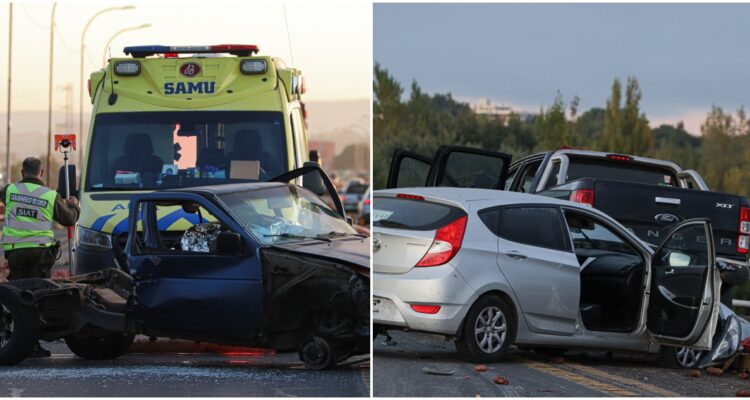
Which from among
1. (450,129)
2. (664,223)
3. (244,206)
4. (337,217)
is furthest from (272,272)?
(450,129)

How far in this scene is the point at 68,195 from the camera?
13000mm

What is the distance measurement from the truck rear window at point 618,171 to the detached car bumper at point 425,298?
470 centimetres

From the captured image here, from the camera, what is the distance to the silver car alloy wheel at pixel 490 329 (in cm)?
1012

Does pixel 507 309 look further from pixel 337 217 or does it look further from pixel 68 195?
pixel 68 195

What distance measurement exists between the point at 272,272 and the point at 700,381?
3.78 m

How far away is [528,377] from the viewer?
9625 mm

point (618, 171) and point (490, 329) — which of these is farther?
point (618, 171)

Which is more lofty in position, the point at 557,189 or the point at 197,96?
the point at 197,96

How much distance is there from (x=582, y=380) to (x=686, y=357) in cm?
201

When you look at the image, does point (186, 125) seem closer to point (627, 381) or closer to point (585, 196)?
point (585, 196)

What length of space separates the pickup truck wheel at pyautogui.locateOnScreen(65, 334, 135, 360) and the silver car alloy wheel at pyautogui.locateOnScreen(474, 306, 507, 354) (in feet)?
10.2

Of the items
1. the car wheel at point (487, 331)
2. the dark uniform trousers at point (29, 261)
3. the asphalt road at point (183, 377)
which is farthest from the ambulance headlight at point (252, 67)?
the car wheel at point (487, 331)

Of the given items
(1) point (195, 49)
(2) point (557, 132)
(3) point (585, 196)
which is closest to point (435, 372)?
(3) point (585, 196)

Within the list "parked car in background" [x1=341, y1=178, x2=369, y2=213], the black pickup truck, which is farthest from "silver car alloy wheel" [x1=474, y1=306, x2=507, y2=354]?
"parked car in background" [x1=341, y1=178, x2=369, y2=213]
